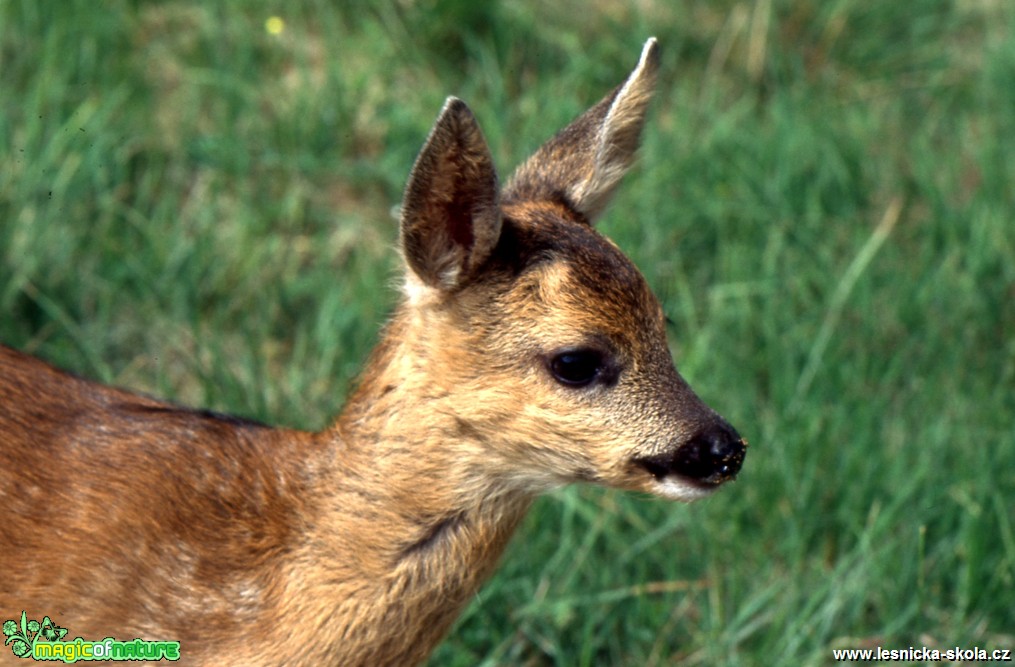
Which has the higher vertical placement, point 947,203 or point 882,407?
point 947,203

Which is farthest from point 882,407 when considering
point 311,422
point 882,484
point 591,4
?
point 591,4

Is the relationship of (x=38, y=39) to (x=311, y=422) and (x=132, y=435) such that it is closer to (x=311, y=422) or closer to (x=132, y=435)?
(x=311, y=422)

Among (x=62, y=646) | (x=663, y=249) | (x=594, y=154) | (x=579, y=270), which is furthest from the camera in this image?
(x=663, y=249)

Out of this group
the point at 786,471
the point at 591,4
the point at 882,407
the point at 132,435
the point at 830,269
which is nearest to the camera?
the point at 132,435

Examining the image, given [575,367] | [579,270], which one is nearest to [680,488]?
[575,367]

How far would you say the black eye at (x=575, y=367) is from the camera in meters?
3.71

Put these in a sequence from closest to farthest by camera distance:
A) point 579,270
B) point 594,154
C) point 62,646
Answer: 1. point 62,646
2. point 579,270
3. point 594,154

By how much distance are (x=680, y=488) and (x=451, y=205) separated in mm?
795

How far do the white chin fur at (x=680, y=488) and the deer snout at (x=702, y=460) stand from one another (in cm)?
1

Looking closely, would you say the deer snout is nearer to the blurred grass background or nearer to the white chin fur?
the white chin fur

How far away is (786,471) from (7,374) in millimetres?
2427

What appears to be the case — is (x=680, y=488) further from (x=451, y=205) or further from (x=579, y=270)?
(x=451, y=205)

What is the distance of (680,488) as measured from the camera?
3.74m

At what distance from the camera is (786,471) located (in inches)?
208
